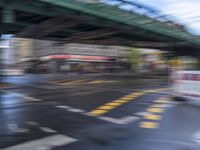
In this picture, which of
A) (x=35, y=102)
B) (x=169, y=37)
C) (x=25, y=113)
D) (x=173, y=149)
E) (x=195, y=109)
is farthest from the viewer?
(x=169, y=37)

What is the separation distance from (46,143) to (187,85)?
298 inches

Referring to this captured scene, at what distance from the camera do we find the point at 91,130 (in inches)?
326

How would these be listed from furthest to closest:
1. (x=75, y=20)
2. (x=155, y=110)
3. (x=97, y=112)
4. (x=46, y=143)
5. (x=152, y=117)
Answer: (x=75, y=20), (x=155, y=110), (x=97, y=112), (x=152, y=117), (x=46, y=143)

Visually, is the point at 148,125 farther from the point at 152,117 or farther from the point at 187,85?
the point at 187,85

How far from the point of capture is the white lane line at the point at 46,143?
6773 mm

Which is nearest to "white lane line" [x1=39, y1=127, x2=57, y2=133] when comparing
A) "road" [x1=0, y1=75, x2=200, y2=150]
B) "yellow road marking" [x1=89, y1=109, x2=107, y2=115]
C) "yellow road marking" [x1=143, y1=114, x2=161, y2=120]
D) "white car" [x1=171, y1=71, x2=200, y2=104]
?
"road" [x1=0, y1=75, x2=200, y2=150]

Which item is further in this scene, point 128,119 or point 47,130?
point 128,119

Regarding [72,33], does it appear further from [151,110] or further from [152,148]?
[152,148]

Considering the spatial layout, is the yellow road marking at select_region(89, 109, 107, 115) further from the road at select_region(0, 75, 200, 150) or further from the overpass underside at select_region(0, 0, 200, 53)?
the overpass underside at select_region(0, 0, 200, 53)

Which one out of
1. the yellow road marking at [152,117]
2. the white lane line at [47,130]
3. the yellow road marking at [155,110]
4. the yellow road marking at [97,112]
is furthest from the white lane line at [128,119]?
the white lane line at [47,130]

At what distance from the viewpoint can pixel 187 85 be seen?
1316cm

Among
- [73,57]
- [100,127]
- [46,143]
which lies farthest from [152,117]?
[73,57]

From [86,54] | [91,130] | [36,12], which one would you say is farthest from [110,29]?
[86,54]

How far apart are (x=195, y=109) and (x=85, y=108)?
12.0 ft
